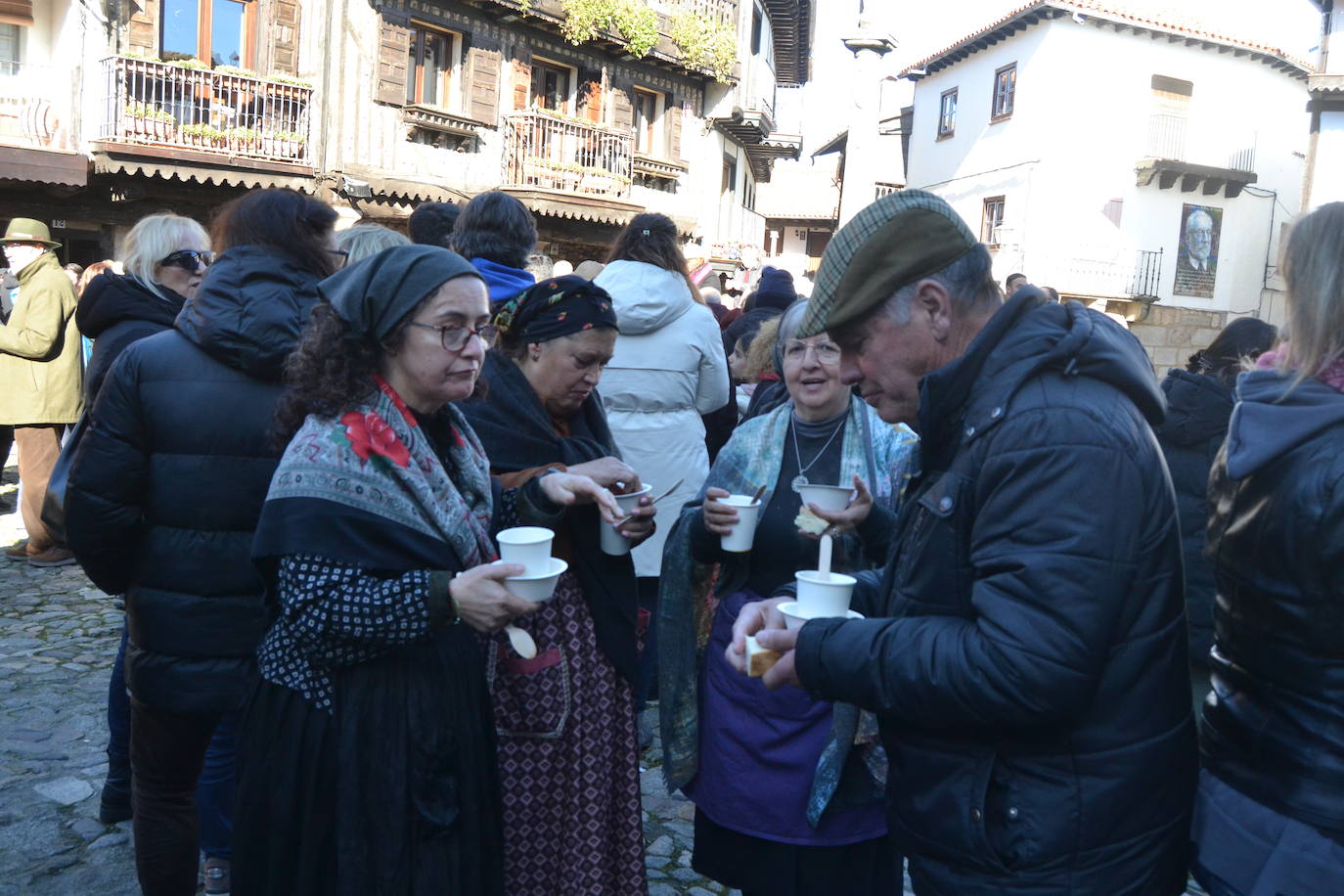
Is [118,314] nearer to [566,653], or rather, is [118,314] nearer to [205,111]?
[566,653]

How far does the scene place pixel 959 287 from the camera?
1834 millimetres

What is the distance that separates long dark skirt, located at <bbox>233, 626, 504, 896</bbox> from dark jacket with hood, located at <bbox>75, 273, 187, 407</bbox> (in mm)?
2350

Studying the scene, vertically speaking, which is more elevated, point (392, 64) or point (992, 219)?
point (392, 64)

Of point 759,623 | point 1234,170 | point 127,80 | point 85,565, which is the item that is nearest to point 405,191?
point 127,80

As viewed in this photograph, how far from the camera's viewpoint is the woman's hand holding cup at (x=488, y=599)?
6.83ft

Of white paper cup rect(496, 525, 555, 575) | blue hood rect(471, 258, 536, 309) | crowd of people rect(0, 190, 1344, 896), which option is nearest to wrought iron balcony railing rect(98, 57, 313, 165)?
blue hood rect(471, 258, 536, 309)

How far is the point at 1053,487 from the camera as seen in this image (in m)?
1.57

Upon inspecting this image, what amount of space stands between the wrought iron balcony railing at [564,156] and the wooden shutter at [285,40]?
3.88m

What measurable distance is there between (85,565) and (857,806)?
2.17 m

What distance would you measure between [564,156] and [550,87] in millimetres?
1823

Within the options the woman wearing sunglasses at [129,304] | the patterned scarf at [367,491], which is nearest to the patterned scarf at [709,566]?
the patterned scarf at [367,491]

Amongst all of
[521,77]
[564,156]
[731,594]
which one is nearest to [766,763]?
[731,594]

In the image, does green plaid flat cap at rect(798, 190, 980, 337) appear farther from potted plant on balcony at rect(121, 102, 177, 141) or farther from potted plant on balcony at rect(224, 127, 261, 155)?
potted plant on balcony at rect(224, 127, 261, 155)

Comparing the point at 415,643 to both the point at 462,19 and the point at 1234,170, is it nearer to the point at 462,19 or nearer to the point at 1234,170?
the point at 462,19
